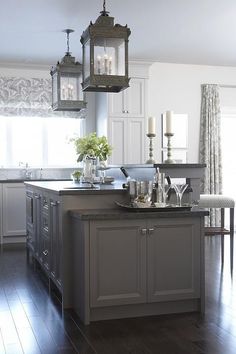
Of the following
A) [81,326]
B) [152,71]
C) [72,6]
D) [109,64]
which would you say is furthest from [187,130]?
[81,326]

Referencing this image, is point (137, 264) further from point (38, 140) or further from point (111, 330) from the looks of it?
point (38, 140)

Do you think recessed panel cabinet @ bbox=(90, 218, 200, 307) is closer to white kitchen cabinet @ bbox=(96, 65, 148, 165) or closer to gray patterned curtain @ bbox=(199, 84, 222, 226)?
white kitchen cabinet @ bbox=(96, 65, 148, 165)

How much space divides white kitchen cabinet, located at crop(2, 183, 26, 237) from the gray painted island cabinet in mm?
3581

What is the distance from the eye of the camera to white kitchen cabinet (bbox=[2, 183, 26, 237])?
23.0 feet

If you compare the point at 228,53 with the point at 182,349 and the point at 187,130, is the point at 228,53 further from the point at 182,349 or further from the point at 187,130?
the point at 182,349

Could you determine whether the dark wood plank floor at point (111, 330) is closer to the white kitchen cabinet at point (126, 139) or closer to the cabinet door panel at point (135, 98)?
Answer: the white kitchen cabinet at point (126, 139)

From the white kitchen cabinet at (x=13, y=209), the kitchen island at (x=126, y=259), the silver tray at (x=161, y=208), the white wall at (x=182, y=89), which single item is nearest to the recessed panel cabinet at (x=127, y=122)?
the white wall at (x=182, y=89)

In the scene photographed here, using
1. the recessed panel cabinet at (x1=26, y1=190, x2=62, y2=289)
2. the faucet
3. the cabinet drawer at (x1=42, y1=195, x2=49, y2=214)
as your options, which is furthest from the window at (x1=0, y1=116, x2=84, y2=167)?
the cabinet drawer at (x1=42, y1=195, x2=49, y2=214)

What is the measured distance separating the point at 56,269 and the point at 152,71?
4.57m

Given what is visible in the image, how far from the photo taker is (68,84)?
514cm

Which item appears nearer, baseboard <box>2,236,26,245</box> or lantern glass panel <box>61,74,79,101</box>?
A: lantern glass panel <box>61,74,79,101</box>

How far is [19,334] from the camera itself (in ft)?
10.3

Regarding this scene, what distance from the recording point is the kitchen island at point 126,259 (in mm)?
3357

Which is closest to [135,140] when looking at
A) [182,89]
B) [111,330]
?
[182,89]
